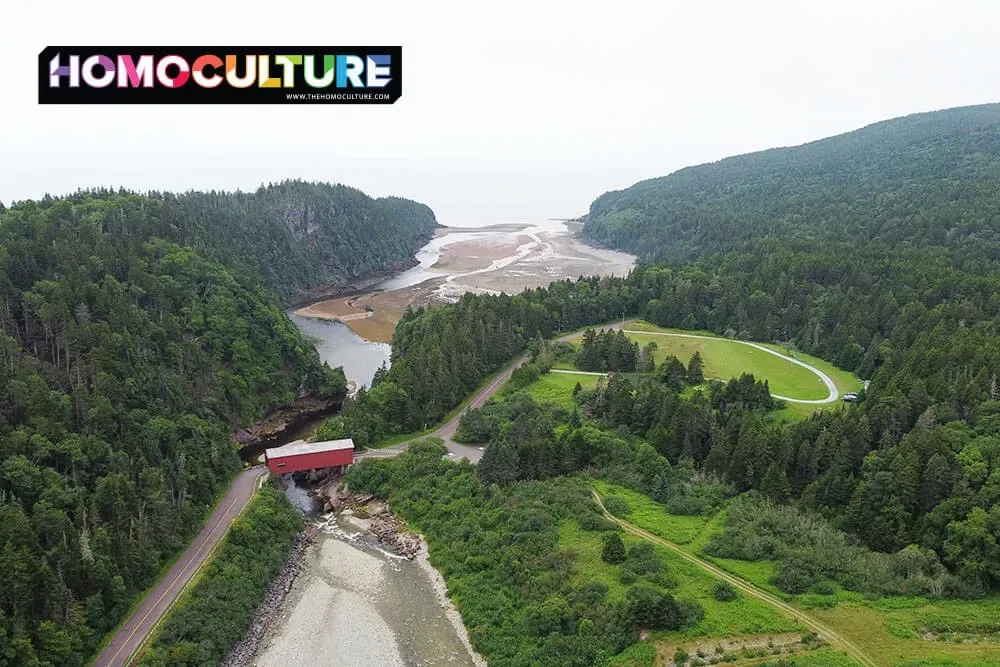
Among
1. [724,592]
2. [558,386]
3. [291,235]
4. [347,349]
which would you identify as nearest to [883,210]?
[558,386]

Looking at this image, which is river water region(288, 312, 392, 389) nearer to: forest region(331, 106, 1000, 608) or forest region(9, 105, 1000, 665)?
forest region(331, 106, 1000, 608)

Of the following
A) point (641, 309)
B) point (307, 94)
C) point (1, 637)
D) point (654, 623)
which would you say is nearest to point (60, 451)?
point (1, 637)

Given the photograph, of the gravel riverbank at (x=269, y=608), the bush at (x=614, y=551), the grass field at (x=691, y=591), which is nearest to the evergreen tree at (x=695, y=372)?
the grass field at (x=691, y=591)

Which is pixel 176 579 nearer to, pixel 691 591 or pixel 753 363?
pixel 691 591

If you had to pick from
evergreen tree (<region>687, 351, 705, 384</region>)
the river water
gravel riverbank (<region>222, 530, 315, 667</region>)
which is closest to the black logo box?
gravel riverbank (<region>222, 530, 315, 667</region>)

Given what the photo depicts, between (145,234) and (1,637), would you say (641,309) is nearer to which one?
(145,234)

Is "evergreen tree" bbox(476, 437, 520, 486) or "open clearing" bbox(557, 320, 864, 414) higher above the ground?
"open clearing" bbox(557, 320, 864, 414)
